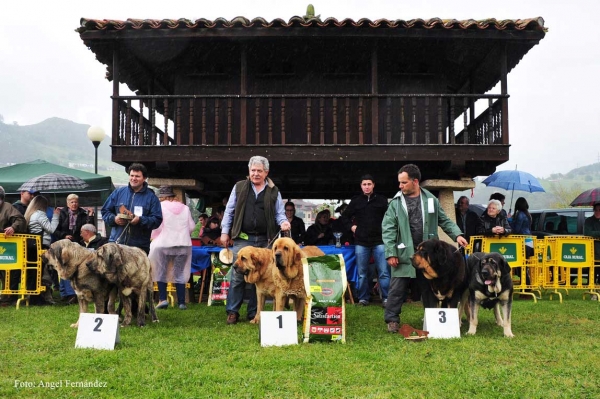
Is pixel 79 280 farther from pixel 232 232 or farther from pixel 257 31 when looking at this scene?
pixel 257 31

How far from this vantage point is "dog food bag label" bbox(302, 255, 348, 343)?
533cm

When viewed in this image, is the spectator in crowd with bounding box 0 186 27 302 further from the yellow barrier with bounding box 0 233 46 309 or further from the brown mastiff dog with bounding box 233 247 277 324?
the brown mastiff dog with bounding box 233 247 277 324

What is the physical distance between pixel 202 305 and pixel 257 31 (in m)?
4.86

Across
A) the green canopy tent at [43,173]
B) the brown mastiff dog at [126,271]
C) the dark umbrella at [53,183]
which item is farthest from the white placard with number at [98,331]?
the green canopy tent at [43,173]

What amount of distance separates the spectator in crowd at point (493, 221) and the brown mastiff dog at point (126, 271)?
5482mm

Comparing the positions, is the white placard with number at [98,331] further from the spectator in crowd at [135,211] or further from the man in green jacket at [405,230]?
the man in green jacket at [405,230]

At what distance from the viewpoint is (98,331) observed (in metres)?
4.98

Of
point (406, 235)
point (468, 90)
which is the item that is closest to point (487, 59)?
point (468, 90)

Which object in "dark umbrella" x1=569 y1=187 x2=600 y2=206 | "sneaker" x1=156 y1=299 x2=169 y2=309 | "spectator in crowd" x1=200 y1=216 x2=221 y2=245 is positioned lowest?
"sneaker" x1=156 y1=299 x2=169 y2=309

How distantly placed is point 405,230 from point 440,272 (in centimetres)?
64

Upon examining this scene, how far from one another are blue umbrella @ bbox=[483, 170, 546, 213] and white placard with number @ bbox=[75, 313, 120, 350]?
34.5 ft

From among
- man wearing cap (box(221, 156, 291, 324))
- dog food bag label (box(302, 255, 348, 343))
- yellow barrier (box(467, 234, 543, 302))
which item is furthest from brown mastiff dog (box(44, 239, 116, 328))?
yellow barrier (box(467, 234, 543, 302))

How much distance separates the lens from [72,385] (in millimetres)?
3779

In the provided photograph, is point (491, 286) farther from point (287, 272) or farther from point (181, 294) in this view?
point (181, 294)
